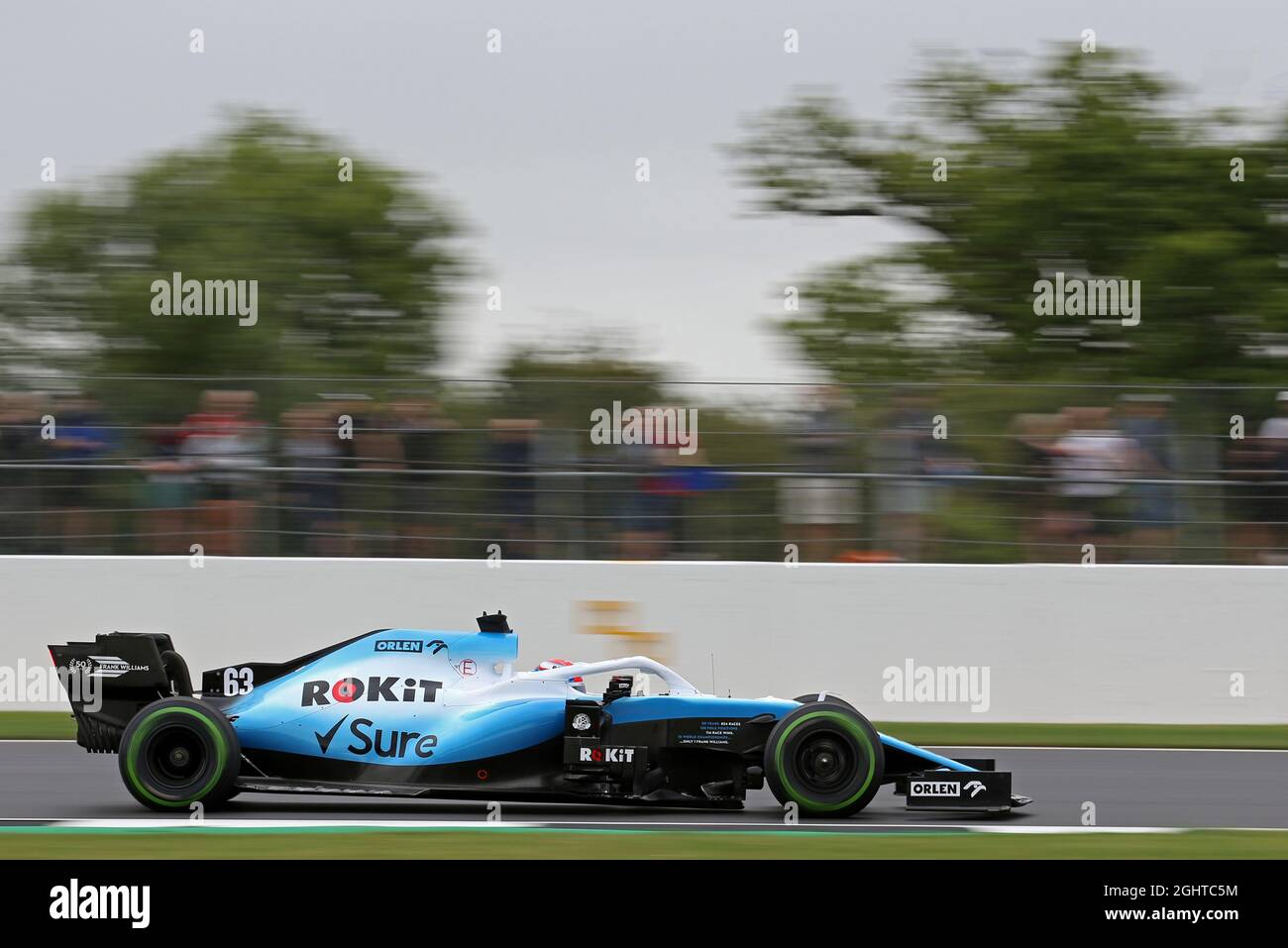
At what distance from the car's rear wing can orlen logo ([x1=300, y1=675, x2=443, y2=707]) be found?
0.81 meters

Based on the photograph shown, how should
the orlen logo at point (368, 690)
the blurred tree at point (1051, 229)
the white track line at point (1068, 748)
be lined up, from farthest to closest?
the blurred tree at point (1051, 229)
the white track line at point (1068, 748)
the orlen logo at point (368, 690)

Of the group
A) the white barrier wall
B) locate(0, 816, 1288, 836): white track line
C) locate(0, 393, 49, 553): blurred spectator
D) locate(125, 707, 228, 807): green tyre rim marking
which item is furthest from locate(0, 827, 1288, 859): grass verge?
locate(0, 393, 49, 553): blurred spectator

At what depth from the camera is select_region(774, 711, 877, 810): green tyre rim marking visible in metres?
7.52

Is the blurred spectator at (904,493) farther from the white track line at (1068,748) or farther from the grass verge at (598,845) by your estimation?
the grass verge at (598,845)

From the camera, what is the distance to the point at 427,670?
7.84m

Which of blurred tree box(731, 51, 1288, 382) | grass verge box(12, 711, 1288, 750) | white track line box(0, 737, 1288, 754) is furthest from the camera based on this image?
blurred tree box(731, 51, 1288, 382)

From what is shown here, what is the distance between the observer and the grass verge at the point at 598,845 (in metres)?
6.59

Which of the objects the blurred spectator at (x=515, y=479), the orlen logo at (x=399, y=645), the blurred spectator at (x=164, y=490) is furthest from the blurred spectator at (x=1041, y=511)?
the blurred spectator at (x=164, y=490)

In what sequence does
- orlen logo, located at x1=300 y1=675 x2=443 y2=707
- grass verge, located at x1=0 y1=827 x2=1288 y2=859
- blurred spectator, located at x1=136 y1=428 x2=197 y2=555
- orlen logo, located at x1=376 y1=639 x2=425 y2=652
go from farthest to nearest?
1. blurred spectator, located at x1=136 y1=428 x2=197 y2=555
2. orlen logo, located at x1=376 y1=639 x2=425 y2=652
3. orlen logo, located at x1=300 y1=675 x2=443 y2=707
4. grass verge, located at x1=0 y1=827 x2=1288 y2=859

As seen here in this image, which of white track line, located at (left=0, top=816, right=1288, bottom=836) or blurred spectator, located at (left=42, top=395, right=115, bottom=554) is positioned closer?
white track line, located at (left=0, top=816, right=1288, bottom=836)

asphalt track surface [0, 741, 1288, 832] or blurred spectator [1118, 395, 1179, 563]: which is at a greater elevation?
blurred spectator [1118, 395, 1179, 563]

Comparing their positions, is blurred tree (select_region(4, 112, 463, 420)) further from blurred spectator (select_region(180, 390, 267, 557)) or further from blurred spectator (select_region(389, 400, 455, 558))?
blurred spectator (select_region(389, 400, 455, 558))

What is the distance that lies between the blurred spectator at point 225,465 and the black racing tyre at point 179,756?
4858 millimetres
